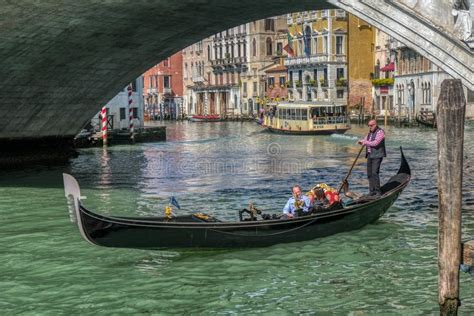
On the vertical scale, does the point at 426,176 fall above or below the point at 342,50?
below

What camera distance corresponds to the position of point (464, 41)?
11.2m

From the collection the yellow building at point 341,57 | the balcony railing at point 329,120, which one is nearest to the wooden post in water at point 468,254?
the balcony railing at point 329,120

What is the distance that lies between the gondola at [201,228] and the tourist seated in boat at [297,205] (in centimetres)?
17

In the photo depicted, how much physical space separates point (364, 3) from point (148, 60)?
12.1m

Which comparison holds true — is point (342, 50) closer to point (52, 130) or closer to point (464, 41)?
point (52, 130)

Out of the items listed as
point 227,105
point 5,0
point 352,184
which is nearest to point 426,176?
point 352,184

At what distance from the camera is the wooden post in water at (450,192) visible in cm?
748

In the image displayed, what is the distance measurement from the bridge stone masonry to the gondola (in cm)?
267

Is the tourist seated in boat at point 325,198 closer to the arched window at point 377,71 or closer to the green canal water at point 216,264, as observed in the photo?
the green canal water at point 216,264

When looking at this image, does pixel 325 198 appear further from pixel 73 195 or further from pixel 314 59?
pixel 314 59

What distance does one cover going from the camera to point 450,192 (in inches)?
297

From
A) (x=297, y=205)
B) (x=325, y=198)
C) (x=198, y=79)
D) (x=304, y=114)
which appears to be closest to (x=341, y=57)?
(x=304, y=114)

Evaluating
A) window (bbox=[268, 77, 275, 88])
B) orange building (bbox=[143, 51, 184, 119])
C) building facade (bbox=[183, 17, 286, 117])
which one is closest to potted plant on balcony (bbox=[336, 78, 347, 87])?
window (bbox=[268, 77, 275, 88])

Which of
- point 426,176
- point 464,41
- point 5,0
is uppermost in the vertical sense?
point 5,0
